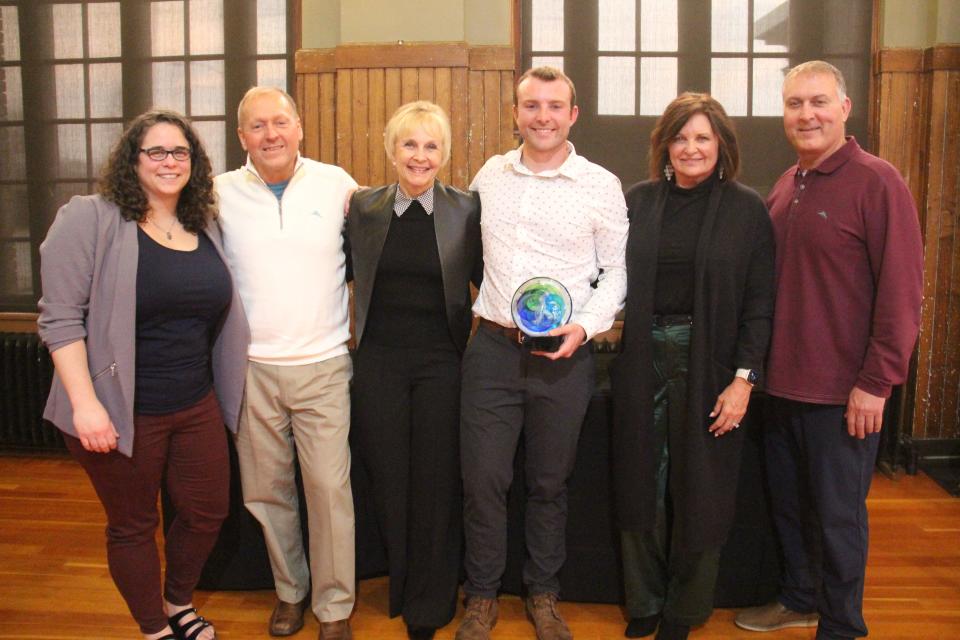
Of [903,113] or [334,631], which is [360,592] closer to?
[334,631]

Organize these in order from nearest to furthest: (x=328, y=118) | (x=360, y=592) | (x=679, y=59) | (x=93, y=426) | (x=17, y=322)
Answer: (x=93, y=426) → (x=360, y=592) → (x=328, y=118) → (x=679, y=59) → (x=17, y=322)

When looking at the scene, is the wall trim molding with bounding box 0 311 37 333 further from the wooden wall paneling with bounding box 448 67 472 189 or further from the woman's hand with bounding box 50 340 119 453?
the woman's hand with bounding box 50 340 119 453

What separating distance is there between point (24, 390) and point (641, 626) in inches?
143

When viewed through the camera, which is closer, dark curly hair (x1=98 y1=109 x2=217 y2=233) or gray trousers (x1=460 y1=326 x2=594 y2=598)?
dark curly hair (x1=98 y1=109 x2=217 y2=233)

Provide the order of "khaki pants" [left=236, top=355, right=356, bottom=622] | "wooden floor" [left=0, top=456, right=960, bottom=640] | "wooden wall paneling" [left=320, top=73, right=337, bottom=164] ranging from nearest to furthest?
1. "khaki pants" [left=236, top=355, right=356, bottom=622]
2. "wooden floor" [left=0, top=456, right=960, bottom=640]
3. "wooden wall paneling" [left=320, top=73, right=337, bottom=164]

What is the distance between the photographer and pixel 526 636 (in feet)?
8.66

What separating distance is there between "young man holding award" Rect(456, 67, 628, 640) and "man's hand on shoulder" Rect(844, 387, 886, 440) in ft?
2.32

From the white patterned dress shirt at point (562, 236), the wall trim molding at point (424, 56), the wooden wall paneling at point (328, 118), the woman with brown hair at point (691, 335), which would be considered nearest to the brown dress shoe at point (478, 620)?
the woman with brown hair at point (691, 335)

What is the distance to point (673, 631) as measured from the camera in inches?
101

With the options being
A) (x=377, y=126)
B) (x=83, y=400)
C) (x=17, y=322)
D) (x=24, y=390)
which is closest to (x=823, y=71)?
(x=83, y=400)

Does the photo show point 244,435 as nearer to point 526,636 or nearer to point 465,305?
point 465,305

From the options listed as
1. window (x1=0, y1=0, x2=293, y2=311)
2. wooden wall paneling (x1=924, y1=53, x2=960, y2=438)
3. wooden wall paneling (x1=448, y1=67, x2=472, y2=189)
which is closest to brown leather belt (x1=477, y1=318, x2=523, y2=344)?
wooden wall paneling (x1=448, y1=67, x2=472, y2=189)

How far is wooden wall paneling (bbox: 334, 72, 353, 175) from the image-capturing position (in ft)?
13.5

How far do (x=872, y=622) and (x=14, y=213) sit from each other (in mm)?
4935
